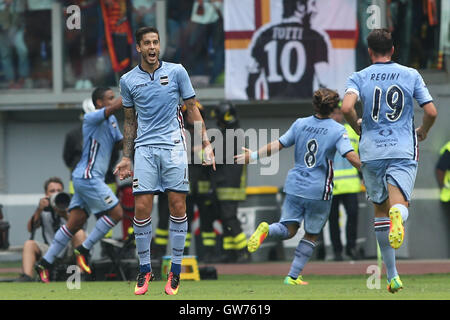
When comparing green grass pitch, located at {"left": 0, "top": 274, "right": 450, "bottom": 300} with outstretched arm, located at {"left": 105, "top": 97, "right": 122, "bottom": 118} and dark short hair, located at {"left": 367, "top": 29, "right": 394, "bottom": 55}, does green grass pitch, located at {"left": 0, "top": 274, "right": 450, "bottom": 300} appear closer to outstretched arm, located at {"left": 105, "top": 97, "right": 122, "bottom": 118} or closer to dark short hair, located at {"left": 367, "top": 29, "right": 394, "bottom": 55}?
outstretched arm, located at {"left": 105, "top": 97, "right": 122, "bottom": 118}

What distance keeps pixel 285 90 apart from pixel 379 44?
316 inches

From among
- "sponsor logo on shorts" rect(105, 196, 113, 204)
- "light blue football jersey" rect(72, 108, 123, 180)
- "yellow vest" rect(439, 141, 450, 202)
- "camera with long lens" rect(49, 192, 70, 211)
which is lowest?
"yellow vest" rect(439, 141, 450, 202)

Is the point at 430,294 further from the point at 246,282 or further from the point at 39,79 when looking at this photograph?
the point at 39,79

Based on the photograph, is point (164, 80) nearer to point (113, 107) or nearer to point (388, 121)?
point (388, 121)

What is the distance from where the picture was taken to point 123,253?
1366 cm

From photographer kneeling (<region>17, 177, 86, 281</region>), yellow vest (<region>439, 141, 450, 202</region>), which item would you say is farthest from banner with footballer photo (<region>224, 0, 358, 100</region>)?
photographer kneeling (<region>17, 177, 86, 281</region>)

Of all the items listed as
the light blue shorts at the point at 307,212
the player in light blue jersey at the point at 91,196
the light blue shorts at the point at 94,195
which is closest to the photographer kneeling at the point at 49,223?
the player in light blue jersey at the point at 91,196

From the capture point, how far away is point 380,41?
9.85m

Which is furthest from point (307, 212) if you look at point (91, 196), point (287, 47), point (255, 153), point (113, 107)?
point (287, 47)

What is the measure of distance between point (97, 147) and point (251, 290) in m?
3.42

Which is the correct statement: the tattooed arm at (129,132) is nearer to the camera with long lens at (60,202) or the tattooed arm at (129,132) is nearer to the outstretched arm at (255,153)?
the outstretched arm at (255,153)

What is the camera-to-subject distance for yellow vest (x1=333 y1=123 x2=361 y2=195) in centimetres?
1634

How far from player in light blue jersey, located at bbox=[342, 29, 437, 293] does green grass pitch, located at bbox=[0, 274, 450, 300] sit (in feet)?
1.79

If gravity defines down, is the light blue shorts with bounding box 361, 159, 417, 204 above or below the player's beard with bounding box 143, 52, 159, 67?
below
